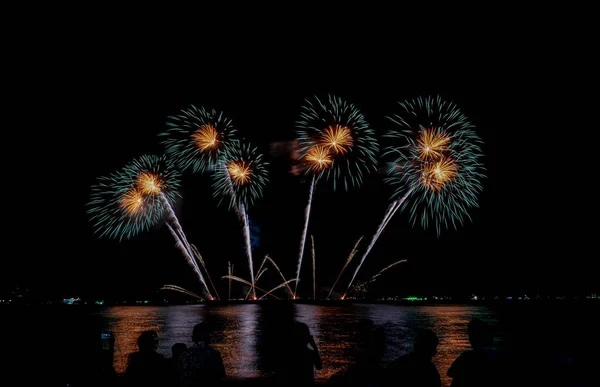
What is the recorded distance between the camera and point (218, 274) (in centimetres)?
13562

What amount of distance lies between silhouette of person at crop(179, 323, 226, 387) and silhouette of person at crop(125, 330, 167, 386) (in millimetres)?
292

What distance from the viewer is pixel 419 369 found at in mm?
6137

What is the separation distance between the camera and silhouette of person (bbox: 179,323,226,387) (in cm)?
696

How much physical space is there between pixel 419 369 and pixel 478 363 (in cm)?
73

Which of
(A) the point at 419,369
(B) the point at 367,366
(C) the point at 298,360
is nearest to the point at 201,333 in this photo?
(C) the point at 298,360

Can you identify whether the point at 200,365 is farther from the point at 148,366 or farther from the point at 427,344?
the point at 427,344

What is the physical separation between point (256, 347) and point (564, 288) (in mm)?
156870

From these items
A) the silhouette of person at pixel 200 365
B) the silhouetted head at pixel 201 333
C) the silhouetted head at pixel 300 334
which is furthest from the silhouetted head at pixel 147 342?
the silhouetted head at pixel 300 334

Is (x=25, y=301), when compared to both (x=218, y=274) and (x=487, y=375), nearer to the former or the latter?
(x=218, y=274)

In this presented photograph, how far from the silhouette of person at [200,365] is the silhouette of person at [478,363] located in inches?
115

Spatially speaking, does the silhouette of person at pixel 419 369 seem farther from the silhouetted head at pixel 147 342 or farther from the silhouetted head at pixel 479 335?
the silhouetted head at pixel 147 342

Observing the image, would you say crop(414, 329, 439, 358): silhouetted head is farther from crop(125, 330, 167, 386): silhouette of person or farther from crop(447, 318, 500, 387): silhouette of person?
crop(125, 330, 167, 386): silhouette of person

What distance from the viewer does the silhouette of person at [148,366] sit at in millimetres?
7066

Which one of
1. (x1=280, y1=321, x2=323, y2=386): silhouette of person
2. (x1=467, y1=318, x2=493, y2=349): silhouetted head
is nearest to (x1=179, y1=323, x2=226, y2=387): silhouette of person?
(x1=280, y1=321, x2=323, y2=386): silhouette of person
